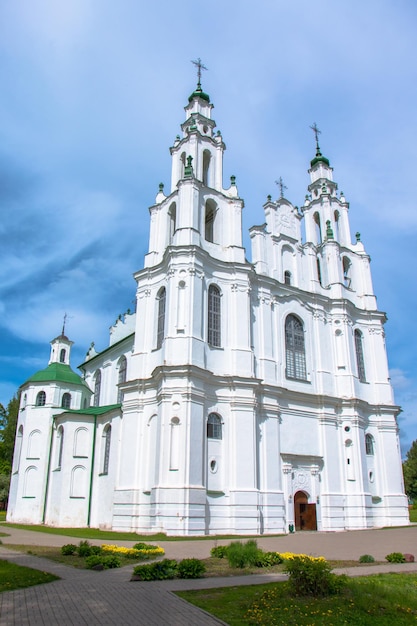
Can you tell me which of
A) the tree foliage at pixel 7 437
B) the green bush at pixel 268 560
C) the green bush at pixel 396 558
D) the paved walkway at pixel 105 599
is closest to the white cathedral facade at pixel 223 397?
the green bush at pixel 268 560

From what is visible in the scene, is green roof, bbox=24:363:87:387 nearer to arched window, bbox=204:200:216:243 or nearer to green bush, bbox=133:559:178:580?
arched window, bbox=204:200:216:243

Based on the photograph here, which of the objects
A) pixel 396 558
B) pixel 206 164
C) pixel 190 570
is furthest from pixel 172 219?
pixel 190 570

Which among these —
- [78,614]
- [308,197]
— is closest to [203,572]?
[78,614]

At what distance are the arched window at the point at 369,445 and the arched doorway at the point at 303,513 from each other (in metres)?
7.10

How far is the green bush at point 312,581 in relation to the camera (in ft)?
29.8

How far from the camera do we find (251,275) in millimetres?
32562

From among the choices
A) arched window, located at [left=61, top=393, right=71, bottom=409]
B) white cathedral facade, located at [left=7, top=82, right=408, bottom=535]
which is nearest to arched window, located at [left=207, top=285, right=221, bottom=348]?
white cathedral facade, located at [left=7, top=82, right=408, bottom=535]

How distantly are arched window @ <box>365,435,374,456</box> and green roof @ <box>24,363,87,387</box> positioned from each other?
23.4 meters

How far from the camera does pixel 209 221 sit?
35.4 m

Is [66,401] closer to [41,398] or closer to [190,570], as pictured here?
[41,398]

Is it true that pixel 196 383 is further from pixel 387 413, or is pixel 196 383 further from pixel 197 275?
pixel 387 413

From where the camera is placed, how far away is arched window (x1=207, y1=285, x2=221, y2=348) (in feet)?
98.5

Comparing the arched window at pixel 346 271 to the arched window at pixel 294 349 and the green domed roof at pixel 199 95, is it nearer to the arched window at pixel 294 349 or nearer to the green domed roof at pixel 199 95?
the arched window at pixel 294 349

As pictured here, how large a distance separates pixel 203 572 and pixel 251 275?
22533 millimetres
